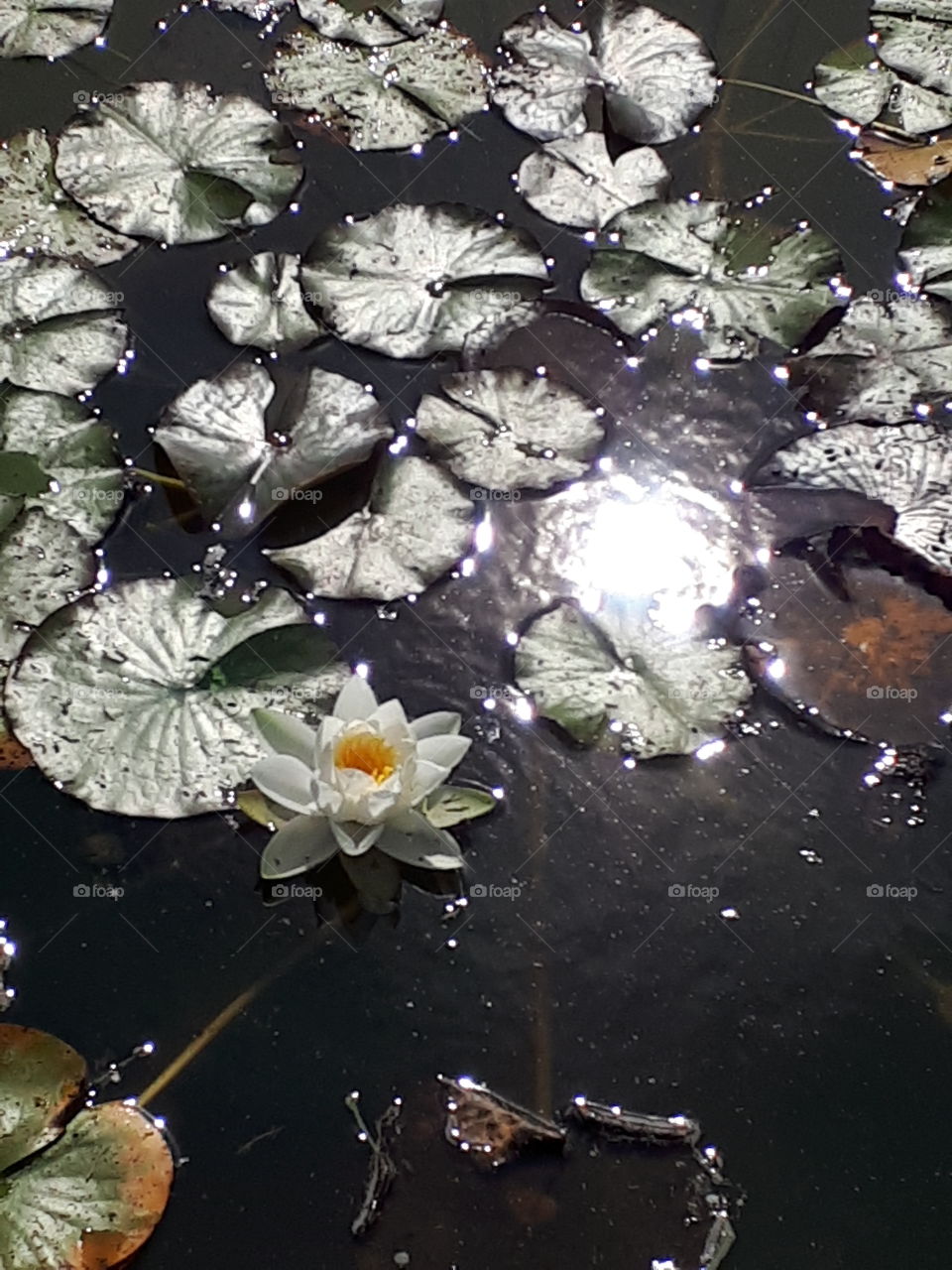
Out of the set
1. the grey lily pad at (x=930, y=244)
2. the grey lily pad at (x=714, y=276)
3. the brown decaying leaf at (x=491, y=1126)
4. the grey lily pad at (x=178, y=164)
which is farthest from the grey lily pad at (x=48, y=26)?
the brown decaying leaf at (x=491, y=1126)

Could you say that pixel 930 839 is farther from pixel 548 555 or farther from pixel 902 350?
pixel 902 350

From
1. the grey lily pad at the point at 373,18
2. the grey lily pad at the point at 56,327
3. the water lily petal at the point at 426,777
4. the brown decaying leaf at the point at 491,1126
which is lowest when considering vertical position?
the brown decaying leaf at the point at 491,1126

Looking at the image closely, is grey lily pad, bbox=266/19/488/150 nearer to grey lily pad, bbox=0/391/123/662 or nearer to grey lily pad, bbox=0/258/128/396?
grey lily pad, bbox=0/258/128/396

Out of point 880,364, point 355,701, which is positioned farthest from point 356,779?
point 880,364

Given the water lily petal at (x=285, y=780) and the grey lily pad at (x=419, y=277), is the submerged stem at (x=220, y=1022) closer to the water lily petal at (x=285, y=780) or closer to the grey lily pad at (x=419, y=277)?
the water lily petal at (x=285, y=780)

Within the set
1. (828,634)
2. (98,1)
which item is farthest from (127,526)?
(98,1)

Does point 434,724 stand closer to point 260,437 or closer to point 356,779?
point 356,779

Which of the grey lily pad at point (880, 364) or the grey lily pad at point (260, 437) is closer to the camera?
the grey lily pad at point (260, 437)
